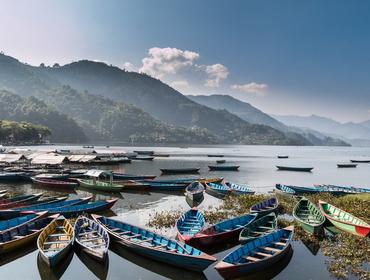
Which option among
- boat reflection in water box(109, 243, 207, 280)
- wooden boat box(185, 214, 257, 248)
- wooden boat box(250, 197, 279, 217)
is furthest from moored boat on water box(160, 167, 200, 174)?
boat reflection in water box(109, 243, 207, 280)

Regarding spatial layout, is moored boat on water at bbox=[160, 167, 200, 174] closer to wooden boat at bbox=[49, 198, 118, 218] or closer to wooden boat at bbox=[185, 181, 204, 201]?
wooden boat at bbox=[185, 181, 204, 201]

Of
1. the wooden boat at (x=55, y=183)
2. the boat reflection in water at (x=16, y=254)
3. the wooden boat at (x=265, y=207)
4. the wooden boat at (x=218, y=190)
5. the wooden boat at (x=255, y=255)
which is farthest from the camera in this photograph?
the wooden boat at (x=55, y=183)

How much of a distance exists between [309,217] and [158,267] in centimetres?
1880

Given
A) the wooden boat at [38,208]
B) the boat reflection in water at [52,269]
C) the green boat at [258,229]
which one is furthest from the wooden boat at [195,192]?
the boat reflection in water at [52,269]

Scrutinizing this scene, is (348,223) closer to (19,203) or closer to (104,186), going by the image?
(19,203)

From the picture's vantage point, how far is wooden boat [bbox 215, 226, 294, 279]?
1956 centimetres

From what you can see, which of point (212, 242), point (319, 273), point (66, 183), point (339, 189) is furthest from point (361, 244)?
point (66, 183)

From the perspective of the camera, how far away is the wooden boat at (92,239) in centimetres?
2217

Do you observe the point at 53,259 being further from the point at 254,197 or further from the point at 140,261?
the point at 254,197

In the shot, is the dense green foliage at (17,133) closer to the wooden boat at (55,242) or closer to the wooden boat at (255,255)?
the wooden boat at (55,242)

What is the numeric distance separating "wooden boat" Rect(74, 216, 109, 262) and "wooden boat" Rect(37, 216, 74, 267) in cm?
74

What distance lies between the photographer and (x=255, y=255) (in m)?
22.2

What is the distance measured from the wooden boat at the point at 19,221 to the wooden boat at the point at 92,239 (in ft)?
13.2

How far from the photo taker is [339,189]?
55.6 meters
